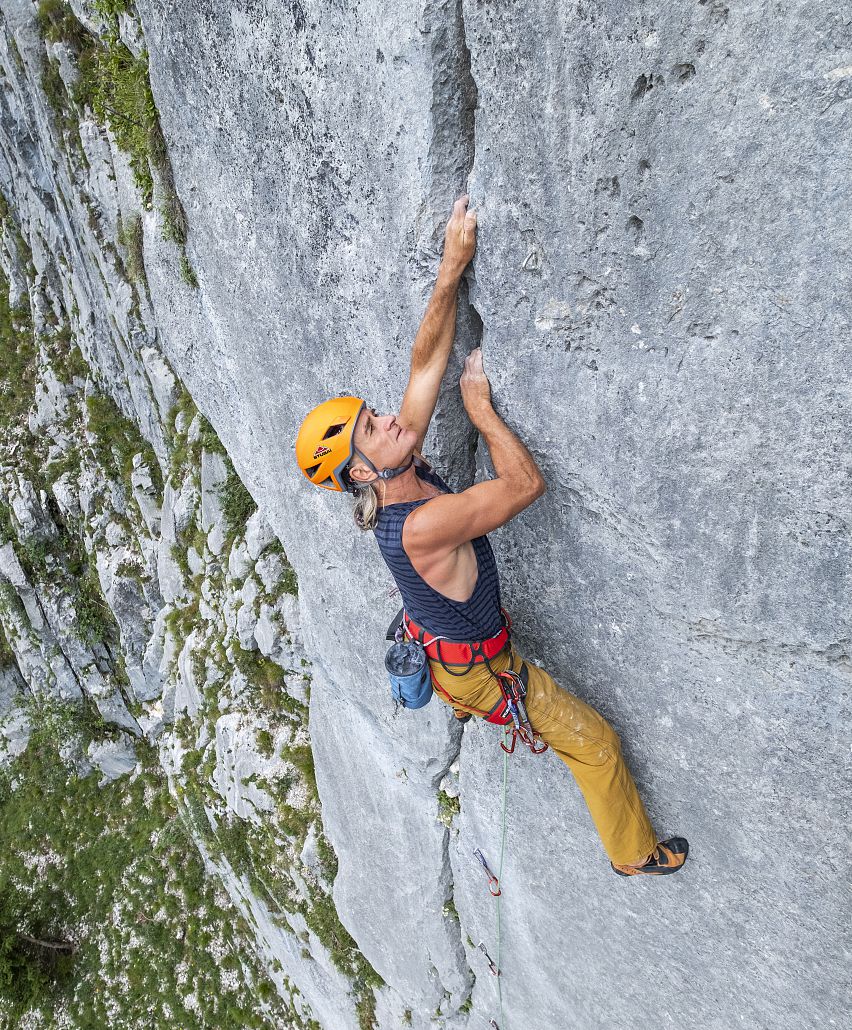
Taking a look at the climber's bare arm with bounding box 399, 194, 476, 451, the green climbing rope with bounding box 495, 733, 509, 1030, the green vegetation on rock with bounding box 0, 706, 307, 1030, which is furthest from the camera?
the green vegetation on rock with bounding box 0, 706, 307, 1030

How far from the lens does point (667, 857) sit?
4570mm

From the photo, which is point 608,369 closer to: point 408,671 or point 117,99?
point 408,671

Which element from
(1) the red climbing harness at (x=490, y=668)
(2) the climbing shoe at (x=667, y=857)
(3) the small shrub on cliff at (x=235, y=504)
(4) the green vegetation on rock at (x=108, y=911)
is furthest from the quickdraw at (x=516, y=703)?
(4) the green vegetation on rock at (x=108, y=911)

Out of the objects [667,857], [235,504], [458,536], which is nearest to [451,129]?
[458,536]

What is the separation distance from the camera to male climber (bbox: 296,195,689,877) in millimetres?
3844

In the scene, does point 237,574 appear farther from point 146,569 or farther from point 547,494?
point 547,494

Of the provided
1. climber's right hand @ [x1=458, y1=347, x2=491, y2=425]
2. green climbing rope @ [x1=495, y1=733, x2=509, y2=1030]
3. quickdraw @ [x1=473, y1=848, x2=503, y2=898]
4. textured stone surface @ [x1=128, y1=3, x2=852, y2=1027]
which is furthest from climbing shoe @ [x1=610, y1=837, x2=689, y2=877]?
climber's right hand @ [x1=458, y1=347, x2=491, y2=425]

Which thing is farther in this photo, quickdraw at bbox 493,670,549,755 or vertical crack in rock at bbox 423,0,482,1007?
quickdraw at bbox 493,670,549,755

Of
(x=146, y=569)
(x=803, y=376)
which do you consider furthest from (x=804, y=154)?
(x=146, y=569)

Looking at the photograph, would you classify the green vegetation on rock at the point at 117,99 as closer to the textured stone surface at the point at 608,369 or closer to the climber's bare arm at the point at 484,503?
the textured stone surface at the point at 608,369

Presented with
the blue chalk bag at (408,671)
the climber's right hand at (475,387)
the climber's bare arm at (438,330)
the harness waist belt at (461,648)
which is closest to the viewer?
the climber's bare arm at (438,330)

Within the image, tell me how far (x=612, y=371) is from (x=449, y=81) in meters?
1.76

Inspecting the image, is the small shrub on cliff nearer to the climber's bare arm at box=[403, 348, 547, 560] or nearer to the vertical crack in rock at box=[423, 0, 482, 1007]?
the vertical crack in rock at box=[423, 0, 482, 1007]

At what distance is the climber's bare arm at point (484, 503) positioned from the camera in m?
3.70
